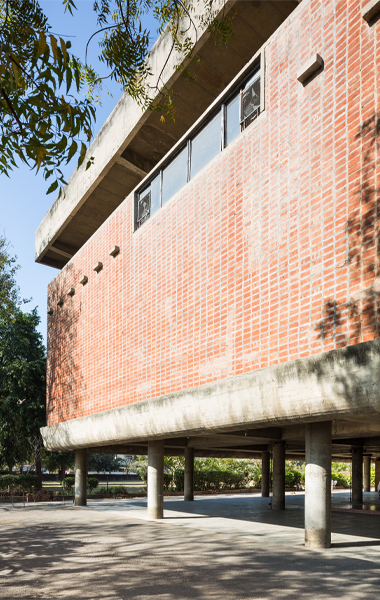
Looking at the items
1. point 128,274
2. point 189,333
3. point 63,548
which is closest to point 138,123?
point 128,274

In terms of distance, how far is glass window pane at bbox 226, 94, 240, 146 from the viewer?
518 inches

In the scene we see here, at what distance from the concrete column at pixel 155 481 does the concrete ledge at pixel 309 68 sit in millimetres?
11954

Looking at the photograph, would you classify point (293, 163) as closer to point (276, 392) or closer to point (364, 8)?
point (364, 8)

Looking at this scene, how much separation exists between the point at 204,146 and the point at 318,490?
31.4 ft

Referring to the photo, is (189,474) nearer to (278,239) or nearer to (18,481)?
(18,481)

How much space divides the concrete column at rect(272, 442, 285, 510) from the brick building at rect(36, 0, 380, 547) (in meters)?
0.05

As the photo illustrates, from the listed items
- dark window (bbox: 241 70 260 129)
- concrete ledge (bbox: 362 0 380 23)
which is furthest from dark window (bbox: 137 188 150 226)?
concrete ledge (bbox: 362 0 380 23)

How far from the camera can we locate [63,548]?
451 inches

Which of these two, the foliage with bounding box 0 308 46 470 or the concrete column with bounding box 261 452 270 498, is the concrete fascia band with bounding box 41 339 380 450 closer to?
the concrete column with bounding box 261 452 270 498

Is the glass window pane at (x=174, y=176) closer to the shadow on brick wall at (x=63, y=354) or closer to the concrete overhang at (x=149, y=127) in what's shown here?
the concrete overhang at (x=149, y=127)

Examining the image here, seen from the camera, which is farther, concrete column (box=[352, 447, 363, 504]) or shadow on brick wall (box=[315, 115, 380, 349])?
concrete column (box=[352, 447, 363, 504])

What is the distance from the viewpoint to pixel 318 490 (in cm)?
1058

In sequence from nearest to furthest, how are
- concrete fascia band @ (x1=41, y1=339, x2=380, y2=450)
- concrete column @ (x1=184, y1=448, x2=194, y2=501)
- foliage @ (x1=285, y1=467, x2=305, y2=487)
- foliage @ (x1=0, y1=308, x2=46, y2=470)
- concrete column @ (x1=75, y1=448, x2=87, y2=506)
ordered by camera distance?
concrete fascia band @ (x1=41, y1=339, x2=380, y2=450)
concrete column @ (x1=75, y1=448, x2=87, y2=506)
concrete column @ (x1=184, y1=448, x2=194, y2=501)
foliage @ (x1=0, y1=308, x2=46, y2=470)
foliage @ (x1=285, y1=467, x2=305, y2=487)

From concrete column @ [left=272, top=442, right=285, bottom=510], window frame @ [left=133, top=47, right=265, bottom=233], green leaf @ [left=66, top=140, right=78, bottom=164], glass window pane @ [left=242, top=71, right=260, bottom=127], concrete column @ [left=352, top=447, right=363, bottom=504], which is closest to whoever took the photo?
green leaf @ [left=66, top=140, right=78, bottom=164]
